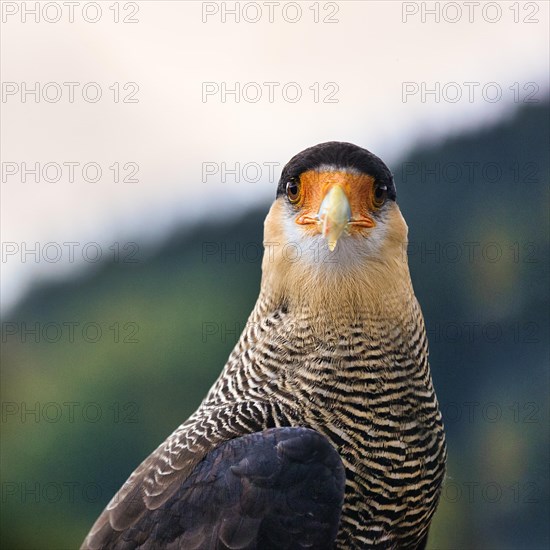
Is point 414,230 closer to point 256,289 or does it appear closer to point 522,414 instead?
point 256,289

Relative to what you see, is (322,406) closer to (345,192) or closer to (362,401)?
(362,401)

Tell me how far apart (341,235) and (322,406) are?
49cm

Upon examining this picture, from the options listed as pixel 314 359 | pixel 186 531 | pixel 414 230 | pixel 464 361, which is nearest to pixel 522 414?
pixel 464 361

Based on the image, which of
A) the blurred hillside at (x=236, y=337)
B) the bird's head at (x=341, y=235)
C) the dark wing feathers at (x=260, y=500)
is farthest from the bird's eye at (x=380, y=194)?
the blurred hillside at (x=236, y=337)

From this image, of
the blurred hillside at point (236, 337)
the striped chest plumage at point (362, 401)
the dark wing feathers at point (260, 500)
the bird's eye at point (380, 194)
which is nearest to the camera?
the dark wing feathers at point (260, 500)

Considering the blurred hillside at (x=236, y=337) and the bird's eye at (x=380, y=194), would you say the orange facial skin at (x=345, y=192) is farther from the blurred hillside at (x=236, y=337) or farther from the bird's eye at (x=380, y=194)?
the blurred hillside at (x=236, y=337)

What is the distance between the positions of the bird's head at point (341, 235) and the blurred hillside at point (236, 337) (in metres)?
1.83

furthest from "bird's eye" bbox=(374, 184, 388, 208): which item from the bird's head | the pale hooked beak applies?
the pale hooked beak

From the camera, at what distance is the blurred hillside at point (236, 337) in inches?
163

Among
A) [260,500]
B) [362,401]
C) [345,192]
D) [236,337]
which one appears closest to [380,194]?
[345,192]

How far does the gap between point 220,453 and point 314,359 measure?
1.22 ft

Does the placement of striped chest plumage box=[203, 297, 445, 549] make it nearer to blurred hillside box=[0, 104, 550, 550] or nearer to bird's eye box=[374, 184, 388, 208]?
bird's eye box=[374, 184, 388, 208]

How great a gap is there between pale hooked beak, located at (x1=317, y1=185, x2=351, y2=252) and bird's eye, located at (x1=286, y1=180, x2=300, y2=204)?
0.48 feet

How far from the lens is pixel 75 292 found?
181 inches
